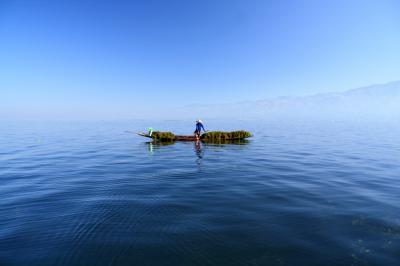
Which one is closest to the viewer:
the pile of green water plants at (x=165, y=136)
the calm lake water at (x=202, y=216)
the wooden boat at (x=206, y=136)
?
the calm lake water at (x=202, y=216)

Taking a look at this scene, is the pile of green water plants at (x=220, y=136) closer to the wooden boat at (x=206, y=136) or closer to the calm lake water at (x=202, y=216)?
the wooden boat at (x=206, y=136)

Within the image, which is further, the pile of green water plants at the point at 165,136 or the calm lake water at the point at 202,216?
the pile of green water plants at the point at 165,136

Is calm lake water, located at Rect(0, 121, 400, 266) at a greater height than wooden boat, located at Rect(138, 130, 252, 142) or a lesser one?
lesser

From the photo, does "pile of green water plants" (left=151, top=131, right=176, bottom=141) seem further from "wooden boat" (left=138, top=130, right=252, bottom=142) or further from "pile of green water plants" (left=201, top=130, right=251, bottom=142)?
"pile of green water plants" (left=201, top=130, right=251, bottom=142)

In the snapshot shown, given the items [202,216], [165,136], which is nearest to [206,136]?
[165,136]

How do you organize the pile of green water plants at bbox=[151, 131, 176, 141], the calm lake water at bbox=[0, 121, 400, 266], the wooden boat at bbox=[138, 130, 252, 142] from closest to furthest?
the calm lake water at bbox=[0, 121, 400, 266], the wooden boat at bbox=[138, 130, 252, 142], the pile of green water plants at bbox=[151, 131, 176, 141]

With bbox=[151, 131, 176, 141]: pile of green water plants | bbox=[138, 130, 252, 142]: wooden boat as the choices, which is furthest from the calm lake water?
bbox=[151, 131, 176, 141]: pile of green water plants

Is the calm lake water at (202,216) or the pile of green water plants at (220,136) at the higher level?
the pile of green water plants at (220,136)

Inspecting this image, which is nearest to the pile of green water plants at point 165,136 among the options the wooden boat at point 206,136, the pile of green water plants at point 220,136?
the wooden boat at point 206,136

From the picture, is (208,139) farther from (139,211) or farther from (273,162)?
(139,211)

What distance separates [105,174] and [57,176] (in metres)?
3.34

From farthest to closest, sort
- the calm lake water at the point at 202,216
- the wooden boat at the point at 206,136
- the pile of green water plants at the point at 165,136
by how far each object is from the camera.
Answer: the pile of green water plants at the point at 165,136 → the wooden boat at the point at 206,136 → the calm lake water at the point at 202,216

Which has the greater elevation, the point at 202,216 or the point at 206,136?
the point at 206,136

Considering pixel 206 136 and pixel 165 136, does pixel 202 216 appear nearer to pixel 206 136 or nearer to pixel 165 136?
A: pixel 206 136
